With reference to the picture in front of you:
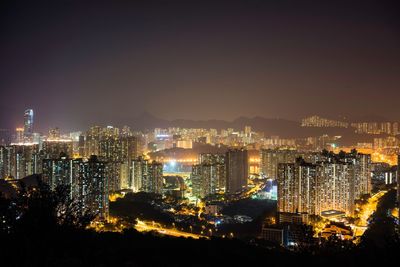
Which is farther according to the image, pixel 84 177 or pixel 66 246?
pixel 84 177

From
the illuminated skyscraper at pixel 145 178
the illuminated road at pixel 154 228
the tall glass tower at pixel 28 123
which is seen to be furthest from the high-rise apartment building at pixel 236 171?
the tall glass tower at pixel 28 123

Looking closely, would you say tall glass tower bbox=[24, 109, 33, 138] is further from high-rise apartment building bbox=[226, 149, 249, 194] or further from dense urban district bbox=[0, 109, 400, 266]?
high-rise apartment building bbox=[226, 149, 249, 194]

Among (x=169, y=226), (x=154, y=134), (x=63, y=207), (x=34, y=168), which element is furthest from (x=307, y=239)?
(x=154, y=134)

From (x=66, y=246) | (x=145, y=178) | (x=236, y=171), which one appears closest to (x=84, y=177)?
(x=145, y=178)

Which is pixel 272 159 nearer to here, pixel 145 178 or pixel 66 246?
pixel 145 178

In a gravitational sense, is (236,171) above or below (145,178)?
above

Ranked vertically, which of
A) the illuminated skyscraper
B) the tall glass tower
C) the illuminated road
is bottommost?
the illuminated road

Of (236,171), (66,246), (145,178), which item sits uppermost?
(66,246)

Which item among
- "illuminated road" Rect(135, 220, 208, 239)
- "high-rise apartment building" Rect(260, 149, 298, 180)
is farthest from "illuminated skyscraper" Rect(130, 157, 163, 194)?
"high-rise apartment building" Rect(260, 149, 298, 180)
